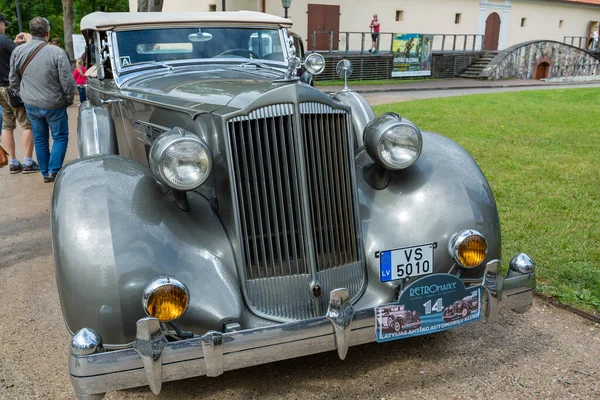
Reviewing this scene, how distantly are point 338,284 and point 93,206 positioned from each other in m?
1.22

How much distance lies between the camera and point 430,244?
2.77 meters

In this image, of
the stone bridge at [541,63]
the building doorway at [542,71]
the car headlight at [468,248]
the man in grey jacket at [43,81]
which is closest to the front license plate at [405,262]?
the car headlight at [468,248]

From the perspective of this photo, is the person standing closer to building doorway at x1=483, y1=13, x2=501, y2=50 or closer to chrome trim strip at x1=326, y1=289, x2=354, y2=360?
building doorway at x1=483, y1=13, x2=501, y2=50

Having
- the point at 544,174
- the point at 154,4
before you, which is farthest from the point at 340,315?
the point at 154,4

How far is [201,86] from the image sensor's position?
3.29m

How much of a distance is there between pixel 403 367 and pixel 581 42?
37.6 m

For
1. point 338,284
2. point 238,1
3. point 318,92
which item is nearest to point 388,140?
point 318,92

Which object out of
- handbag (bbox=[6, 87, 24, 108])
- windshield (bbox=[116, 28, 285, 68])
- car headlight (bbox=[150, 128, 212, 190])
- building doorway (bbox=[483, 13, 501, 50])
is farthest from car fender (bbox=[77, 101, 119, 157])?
building doorway (bbox=[483, 13, 501, 50])

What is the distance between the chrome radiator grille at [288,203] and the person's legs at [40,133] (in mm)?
4516

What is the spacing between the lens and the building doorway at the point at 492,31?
2992 centimetres

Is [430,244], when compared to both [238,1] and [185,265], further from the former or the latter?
[238,1]

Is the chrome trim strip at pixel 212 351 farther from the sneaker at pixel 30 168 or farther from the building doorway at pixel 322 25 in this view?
the building doorway at pixel 322 25

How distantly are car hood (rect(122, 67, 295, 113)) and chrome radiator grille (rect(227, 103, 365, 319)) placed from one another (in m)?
0.26

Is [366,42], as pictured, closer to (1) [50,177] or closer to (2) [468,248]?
(1) [50,177]
